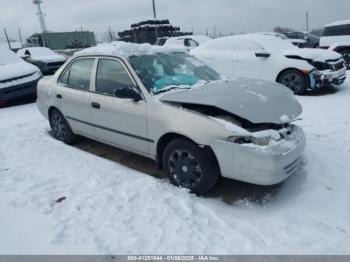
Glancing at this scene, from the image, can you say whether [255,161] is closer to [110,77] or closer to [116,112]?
[116,112]

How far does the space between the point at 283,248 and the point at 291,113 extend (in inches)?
59.6

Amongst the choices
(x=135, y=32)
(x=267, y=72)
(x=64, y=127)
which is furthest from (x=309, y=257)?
(x=135, y=32)

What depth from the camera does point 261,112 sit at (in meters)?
3.43

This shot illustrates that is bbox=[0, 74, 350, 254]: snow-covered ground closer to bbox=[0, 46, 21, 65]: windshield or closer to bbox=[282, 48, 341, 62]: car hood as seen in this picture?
bbox=[282, 48, 341, 62]: car hood

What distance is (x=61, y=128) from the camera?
18.4ft

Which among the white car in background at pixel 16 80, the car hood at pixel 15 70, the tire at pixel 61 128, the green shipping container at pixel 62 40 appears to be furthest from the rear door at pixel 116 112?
the green shipping container at pixel 62 40

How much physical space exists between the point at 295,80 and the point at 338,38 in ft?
22.2

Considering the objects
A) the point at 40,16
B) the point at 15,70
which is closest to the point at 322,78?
the point at 15,70

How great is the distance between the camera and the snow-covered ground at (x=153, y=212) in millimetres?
2850

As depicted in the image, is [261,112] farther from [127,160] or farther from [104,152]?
[104,152]

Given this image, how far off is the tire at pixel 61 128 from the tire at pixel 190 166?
7.60 ft

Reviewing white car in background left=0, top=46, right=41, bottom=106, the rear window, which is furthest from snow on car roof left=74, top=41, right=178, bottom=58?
the rear window

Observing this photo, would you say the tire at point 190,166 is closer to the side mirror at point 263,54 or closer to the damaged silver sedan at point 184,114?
the damaged silver sedan at point 184,114

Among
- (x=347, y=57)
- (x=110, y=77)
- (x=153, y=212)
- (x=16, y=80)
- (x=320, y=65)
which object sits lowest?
(x=347, y=57)
